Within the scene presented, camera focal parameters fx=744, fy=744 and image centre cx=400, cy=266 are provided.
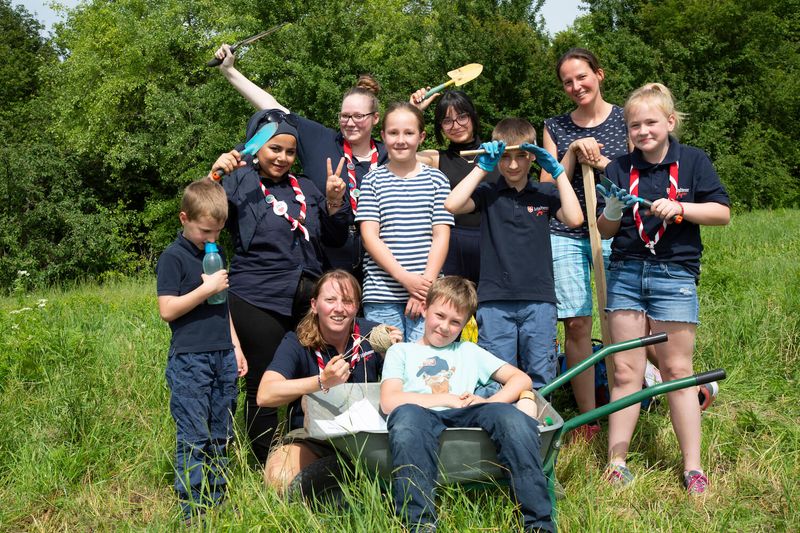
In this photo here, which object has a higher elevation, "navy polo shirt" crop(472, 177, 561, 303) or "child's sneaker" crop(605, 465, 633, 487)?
"navy polo shirt" crop(472, 177, 561, 303)

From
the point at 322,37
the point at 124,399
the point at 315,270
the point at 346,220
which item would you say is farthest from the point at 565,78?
the point at 322,37

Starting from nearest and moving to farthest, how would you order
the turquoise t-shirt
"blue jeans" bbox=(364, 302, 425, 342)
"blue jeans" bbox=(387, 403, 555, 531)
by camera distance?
"blue jeans" bbox=(387, 403, 555, 531) < the turquoise t-shirt < "blue jeans" bbox=(364, 302, 425, 342)

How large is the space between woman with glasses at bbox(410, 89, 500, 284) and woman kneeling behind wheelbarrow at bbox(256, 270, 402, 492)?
85 cm

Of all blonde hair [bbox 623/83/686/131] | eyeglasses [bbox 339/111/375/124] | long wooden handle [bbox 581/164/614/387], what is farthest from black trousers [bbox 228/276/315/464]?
blonde hair [bbox 623/83/686/131]

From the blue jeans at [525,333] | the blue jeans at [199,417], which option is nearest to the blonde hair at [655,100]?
the blue jeans at [525,333]

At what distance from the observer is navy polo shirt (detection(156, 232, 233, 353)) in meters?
3.25

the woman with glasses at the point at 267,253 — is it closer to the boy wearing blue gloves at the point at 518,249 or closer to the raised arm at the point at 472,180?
the raised arm at the point at 472,180

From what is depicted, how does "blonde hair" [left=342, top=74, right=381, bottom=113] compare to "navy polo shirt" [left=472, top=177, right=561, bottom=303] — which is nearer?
"navy polo shirt" [left=472, top=177, right=561, bottom=303]

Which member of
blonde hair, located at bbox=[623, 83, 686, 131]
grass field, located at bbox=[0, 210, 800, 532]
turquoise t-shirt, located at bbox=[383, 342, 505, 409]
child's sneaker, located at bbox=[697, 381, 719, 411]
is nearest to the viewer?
grass field, located at bbox=[0, 210, 800, 532]

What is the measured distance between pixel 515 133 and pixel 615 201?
2.17ft

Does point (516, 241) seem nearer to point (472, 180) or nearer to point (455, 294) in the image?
point (472, 180)

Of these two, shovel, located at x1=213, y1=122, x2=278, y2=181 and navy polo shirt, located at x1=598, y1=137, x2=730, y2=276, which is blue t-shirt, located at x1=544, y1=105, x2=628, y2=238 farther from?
shovel, located at x1=213, y1=122, x2=278, y2=181

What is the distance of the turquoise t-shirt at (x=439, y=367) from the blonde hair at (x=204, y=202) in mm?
998

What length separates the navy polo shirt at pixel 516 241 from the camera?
3.66m
